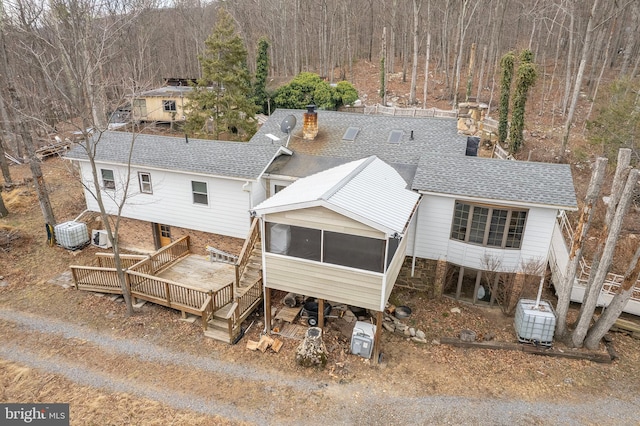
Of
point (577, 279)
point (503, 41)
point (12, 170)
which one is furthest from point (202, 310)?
point (503, 41)

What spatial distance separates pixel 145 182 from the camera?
650 inches

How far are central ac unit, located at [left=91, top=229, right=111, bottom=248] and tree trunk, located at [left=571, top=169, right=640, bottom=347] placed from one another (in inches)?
760

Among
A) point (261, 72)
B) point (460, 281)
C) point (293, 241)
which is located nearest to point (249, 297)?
point (293, 241)

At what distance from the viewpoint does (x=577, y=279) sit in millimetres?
13492

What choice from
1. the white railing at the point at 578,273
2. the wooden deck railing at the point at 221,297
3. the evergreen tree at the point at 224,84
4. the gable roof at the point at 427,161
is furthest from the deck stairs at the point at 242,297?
the evergreen tree at the point at 224,84

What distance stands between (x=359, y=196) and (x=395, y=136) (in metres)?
7.62

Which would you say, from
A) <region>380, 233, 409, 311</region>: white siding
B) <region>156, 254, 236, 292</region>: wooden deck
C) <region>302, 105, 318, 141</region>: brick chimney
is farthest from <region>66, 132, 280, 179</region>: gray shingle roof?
<region>380, 233, 409, 311</region>: white siding

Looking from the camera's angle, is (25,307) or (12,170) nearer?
(25,307)

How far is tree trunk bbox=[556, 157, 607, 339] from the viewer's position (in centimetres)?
1019

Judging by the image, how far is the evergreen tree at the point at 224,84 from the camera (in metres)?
24.6

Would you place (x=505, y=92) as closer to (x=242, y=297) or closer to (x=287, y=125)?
(x=287, y=125)

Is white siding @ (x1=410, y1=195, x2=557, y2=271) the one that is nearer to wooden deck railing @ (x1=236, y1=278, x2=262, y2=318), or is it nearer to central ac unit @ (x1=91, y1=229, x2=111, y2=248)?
wooden deck railing @ (x1=236, y1=278, x2=262, y2=318)

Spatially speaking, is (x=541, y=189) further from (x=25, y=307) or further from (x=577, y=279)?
(x=25, y=307)

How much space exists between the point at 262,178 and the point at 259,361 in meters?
7.07
